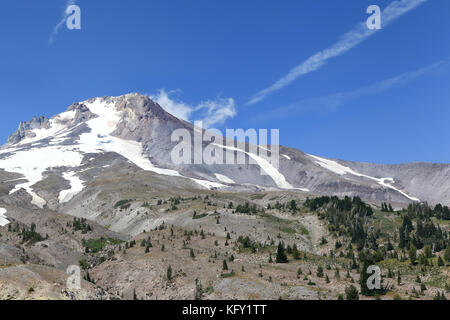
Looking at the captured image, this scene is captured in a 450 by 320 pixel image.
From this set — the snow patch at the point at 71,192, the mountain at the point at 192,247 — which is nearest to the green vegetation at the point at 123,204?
the mountain at the point at 192,247

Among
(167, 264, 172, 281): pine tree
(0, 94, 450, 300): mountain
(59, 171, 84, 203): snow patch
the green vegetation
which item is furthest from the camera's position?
(59, 171, 84, 203): snow patch

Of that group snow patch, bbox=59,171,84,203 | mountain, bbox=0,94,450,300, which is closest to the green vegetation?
mountain, bbox=0,94,450,300

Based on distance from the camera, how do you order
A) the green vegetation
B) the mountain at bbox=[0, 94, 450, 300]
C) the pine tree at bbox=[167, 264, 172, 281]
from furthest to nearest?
the green vegetation → the pine tree at bbox=[167, 264, 172, 281] → the mountain at bbox=[0, 94, 450, 300]

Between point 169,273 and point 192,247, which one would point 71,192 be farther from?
point 169,273

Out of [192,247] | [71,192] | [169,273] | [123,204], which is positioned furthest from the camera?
[71,192]

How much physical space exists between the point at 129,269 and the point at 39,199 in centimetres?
12778

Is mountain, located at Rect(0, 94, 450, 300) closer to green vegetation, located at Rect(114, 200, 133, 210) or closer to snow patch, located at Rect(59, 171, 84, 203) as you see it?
green vegetation, located at Rect(114, 200, 133, 210)

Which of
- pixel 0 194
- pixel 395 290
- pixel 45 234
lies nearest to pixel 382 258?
pixel 395 290

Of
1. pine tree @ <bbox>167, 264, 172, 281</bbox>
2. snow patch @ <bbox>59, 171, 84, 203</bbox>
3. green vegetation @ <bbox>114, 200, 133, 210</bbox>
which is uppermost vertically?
snow patch @ <bbox>59, 171, 84, 203</bbox>

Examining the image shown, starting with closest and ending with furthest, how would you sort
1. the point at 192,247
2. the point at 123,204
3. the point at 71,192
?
1. the point at 192,247
2. the point at 123,204
3. the point at 71,192

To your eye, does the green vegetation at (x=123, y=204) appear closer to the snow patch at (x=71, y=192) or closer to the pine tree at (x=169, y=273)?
the snow patch at (x=71, y=192)

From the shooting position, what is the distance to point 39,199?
551 feet

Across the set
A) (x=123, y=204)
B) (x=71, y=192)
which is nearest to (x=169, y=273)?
(x=123, y=204)

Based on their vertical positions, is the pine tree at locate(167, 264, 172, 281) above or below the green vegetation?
below
